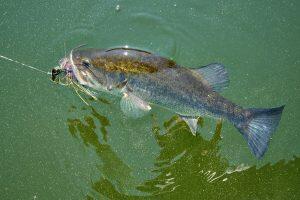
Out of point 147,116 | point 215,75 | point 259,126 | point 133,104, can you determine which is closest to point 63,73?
point 133,104

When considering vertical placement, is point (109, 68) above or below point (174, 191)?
above

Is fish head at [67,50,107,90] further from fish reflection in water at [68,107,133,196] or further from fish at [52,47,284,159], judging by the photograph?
fish reflection in water at [68,107,133,196]

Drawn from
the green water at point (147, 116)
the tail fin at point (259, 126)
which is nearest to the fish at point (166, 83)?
the tail fin at point (259, 126)

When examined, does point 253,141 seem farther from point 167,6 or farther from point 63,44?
point 63,44

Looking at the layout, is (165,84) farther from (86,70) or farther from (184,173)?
(184,173)

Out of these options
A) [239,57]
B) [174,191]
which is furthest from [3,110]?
[239,57]

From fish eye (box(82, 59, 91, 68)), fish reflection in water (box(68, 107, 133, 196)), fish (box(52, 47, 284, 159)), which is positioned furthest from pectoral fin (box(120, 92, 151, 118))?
fish reflection in water (box(68, 107, 133, 196))
